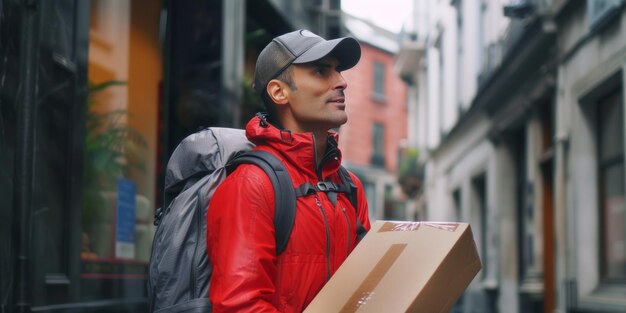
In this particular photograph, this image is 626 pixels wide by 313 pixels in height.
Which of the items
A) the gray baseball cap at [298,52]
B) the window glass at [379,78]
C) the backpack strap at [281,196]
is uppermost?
the window glass at [379,78]

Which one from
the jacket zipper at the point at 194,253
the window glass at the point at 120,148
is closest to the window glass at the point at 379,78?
the window glass at the point at 120,148

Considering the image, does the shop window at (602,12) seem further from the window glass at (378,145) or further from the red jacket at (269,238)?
the window glass at (378,145)

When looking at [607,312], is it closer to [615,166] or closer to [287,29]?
[615,166]

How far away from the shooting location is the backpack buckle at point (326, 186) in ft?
10.5

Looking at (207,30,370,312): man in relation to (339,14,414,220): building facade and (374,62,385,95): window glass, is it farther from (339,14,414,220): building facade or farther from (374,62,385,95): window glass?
(374,62,385,95): window glass

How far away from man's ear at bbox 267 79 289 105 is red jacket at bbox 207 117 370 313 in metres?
0.09

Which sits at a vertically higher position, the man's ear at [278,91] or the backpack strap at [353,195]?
Result: the man's ear at [278,91]

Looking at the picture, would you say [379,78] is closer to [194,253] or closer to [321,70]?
[321,70]

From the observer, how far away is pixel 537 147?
50.7 feet

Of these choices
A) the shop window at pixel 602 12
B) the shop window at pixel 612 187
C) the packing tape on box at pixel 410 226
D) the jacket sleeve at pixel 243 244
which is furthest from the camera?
the shop window at pixel 612 187

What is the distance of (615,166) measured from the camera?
36.9ft

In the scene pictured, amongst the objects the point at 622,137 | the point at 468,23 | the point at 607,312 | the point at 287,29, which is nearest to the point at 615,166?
the point at 622,137

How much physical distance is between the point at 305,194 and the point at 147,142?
197 inches

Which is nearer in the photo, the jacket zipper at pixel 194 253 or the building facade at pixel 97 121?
the jacket zipper at pixel 194 253
